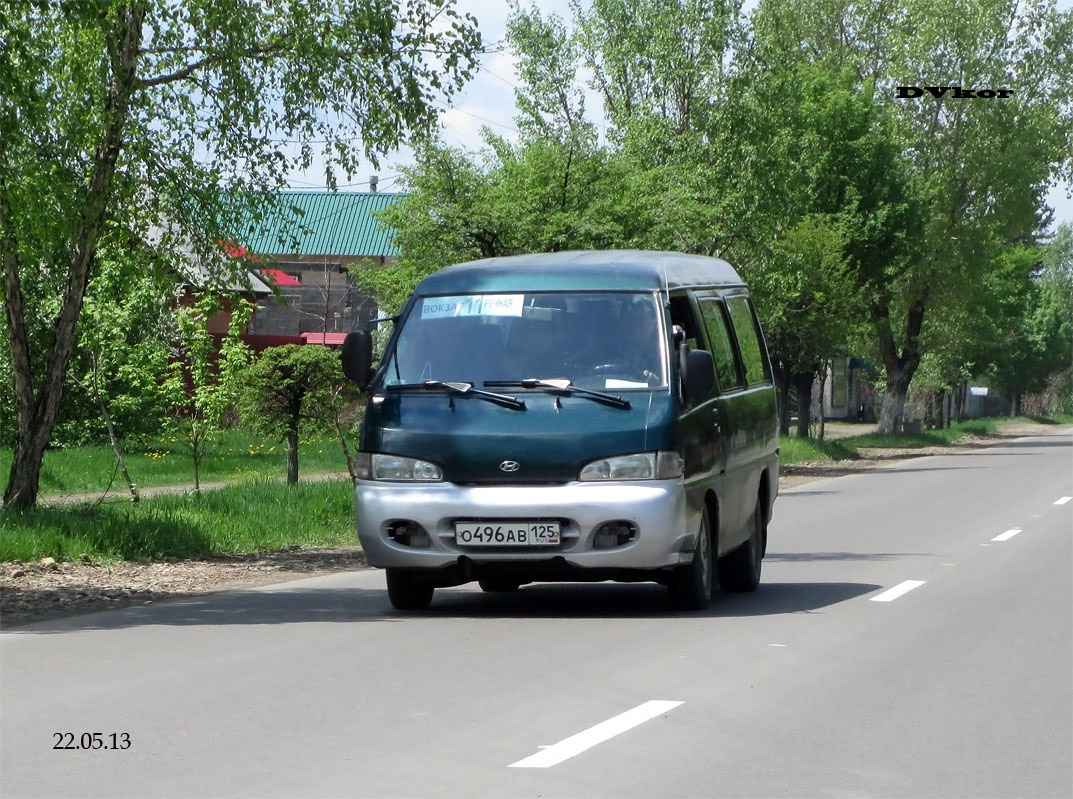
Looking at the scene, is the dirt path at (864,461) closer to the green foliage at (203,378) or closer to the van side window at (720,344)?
the green foliage at (203,378)

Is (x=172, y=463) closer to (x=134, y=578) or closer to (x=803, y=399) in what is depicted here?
(x=134, y=578)

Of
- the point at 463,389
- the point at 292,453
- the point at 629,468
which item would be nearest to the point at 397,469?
the point at 463,389

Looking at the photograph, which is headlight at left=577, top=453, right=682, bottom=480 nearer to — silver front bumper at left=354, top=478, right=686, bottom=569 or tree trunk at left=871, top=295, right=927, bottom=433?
silver front bumper at left=354, top=478, right=686, bottom=569

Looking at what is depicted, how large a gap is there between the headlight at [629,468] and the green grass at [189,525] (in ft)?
18.3

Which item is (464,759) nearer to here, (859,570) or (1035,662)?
(1035,662)

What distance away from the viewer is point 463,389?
10742 millimetres

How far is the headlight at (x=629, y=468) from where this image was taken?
1045 cm

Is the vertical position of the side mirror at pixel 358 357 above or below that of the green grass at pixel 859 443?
above

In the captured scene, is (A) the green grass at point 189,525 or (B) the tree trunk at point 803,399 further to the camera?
(B) the tree trunk at point 803,399

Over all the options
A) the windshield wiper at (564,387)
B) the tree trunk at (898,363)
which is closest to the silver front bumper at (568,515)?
the windshield wiper at (564,387)

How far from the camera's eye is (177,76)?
16.0m

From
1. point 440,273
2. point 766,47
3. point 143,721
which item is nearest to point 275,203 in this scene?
point 440,273

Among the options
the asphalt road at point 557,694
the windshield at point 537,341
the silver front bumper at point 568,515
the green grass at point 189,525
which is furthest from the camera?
the green grass at point 189,525

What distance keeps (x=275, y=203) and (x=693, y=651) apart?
8699mm
